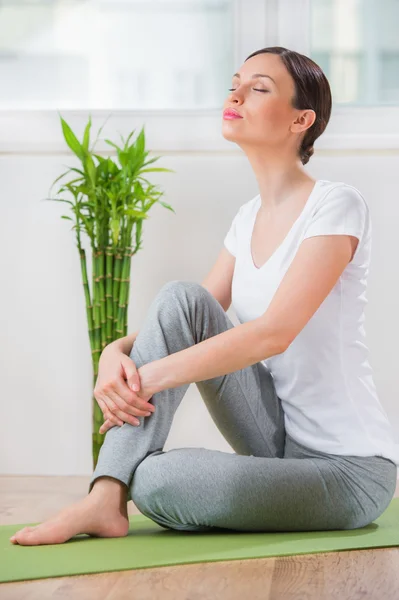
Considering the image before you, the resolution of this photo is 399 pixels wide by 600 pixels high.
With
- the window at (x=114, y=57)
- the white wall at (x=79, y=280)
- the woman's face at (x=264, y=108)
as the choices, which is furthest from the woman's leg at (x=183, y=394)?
the window at (x=114, y=57)

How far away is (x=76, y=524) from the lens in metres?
1.51

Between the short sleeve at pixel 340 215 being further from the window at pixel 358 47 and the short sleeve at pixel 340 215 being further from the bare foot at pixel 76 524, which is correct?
the window at pixel 358 47

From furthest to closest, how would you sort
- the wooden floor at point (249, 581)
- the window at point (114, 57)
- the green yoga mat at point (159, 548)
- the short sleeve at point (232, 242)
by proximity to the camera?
the window at point (114, 57) < the short sleeve at point (232, 242) < the green yoga mat at point (159, 548) < the wooden floor at point (249, 581)

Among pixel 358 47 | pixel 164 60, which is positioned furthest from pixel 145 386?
pixel 358 47

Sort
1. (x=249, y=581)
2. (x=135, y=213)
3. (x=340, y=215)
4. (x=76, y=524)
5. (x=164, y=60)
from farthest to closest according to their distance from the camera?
(x=164, y=60)
(x=135, y=213)
(x=340, y=215)
(x=76, y=524)
(x=249, y=581)

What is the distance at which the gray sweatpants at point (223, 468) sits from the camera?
1555 millimetres

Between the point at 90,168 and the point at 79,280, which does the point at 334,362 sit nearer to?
the point at 90,168

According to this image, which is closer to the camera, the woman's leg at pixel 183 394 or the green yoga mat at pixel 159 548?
the green yoga mat at pixel 159 548

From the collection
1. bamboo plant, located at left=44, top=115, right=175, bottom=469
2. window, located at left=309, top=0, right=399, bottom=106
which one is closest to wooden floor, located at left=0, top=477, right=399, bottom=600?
bamboo plant, located at left=44, top=115, right=175, bottom=469

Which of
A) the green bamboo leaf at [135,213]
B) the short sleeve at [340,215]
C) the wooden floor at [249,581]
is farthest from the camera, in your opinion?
the green bamboo leaf at [135,213]

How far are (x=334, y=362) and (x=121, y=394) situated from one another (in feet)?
1.45

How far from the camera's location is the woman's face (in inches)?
71.7

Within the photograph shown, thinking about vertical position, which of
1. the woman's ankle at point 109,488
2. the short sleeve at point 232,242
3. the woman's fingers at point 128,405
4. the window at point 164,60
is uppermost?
the window at point 164,60

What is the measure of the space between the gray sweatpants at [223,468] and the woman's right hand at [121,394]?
0.02 meters
